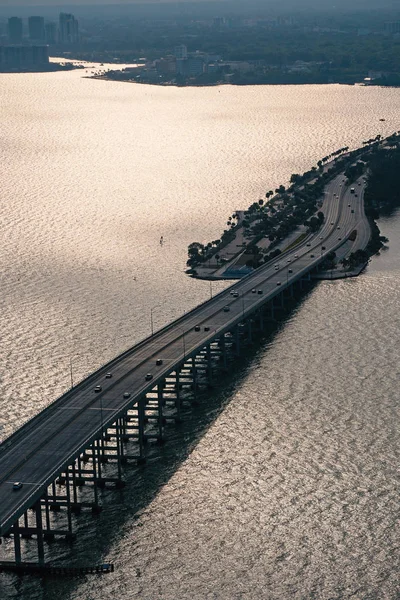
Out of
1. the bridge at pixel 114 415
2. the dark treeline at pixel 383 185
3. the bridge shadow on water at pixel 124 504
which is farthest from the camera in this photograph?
the dark treeline at pixel 383 185

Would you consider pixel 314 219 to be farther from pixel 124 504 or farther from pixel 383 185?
pixel 124 504

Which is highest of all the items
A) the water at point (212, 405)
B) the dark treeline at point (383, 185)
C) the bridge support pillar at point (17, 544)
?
the bridge support pillar at point (17, 544)

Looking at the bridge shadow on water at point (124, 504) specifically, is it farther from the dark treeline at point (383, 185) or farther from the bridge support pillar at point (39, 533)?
the dark treeline at point (383, 185)

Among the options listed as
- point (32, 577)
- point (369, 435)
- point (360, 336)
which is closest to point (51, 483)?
point (32, 577)

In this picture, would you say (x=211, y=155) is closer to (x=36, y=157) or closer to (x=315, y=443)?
(x=36, y=157)

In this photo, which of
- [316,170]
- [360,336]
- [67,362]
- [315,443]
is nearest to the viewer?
[315,443]

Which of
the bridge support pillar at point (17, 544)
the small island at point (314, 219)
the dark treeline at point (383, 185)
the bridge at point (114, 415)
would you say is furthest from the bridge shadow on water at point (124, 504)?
the dark treeline at point (383, 185)

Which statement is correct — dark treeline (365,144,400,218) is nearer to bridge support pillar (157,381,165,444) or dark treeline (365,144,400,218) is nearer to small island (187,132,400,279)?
small island (187,132,400,279)
